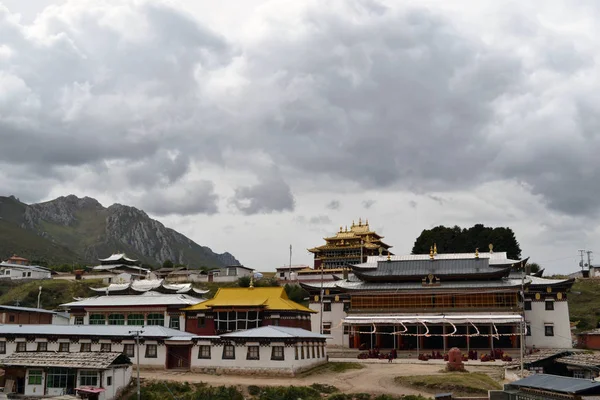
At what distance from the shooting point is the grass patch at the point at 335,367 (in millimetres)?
51409

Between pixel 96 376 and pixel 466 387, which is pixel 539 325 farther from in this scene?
pixel 96 376

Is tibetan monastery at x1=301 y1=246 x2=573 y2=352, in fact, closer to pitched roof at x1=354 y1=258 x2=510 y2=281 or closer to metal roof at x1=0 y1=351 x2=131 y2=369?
pitched roof at x1=354 y1=258 x2=510 y2=281

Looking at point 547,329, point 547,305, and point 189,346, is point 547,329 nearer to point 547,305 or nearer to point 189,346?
point 547,305

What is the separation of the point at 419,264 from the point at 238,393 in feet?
114

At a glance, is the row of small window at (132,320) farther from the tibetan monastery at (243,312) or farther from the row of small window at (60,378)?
the row of small window at (60,378)

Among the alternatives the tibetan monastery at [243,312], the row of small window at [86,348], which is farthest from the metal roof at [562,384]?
the row of small window at [86,348]

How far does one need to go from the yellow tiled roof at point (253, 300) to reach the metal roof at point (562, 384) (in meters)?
29.0

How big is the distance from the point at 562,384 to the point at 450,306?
38.4 m

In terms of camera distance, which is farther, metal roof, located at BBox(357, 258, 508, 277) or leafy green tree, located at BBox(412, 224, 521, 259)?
leafy green tree, located at BBox(412, 224, 521, 259)

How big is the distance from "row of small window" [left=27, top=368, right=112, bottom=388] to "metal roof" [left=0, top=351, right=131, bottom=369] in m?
0.56

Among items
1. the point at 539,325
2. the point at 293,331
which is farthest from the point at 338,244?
the point at 293,331

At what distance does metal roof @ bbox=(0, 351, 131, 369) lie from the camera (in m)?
42.9

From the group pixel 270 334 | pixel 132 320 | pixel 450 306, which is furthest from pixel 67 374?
pixel 450 306

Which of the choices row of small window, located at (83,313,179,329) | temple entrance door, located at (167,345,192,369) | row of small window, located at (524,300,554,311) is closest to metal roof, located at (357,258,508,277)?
row of small window, located at (524,300,554,311)
